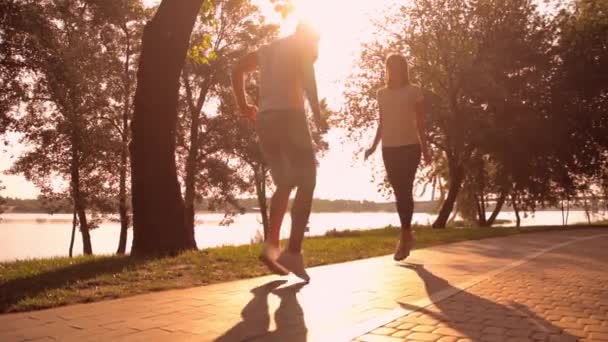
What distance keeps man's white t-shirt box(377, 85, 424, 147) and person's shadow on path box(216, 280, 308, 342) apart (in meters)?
2.92

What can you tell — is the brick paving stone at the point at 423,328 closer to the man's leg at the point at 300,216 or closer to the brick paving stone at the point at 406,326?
the brick paving stone at the point at 406,326

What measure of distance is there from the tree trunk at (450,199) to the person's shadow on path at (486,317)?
18.8m

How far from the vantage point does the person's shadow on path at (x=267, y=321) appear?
8.51ft

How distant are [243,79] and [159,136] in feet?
9.29

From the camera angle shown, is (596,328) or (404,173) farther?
(404,173)

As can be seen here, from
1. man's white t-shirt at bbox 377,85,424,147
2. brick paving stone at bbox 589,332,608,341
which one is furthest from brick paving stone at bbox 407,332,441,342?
man's white t-shirt at bbox 377,85,424,147

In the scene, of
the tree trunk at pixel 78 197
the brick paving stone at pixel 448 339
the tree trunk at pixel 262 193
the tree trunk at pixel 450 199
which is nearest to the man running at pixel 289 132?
the brick paving stone at pixel 448 339

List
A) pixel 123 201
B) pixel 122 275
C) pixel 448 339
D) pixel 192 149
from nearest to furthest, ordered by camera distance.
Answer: pixel 448 339 → pixel 122 275 → pixel 123 201 → pixel 192 149

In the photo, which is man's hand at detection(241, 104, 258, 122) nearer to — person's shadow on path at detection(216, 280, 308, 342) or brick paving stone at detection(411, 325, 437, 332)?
person's shadow on path at detection(216, 280, 308, 342)

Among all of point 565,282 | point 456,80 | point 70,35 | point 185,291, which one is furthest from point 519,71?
point 185,291

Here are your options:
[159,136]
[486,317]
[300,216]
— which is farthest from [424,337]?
[159,136]

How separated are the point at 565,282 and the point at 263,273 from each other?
8.94 ft

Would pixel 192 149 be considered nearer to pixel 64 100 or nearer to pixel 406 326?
pixel 64 100

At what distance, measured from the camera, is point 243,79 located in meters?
4.84
